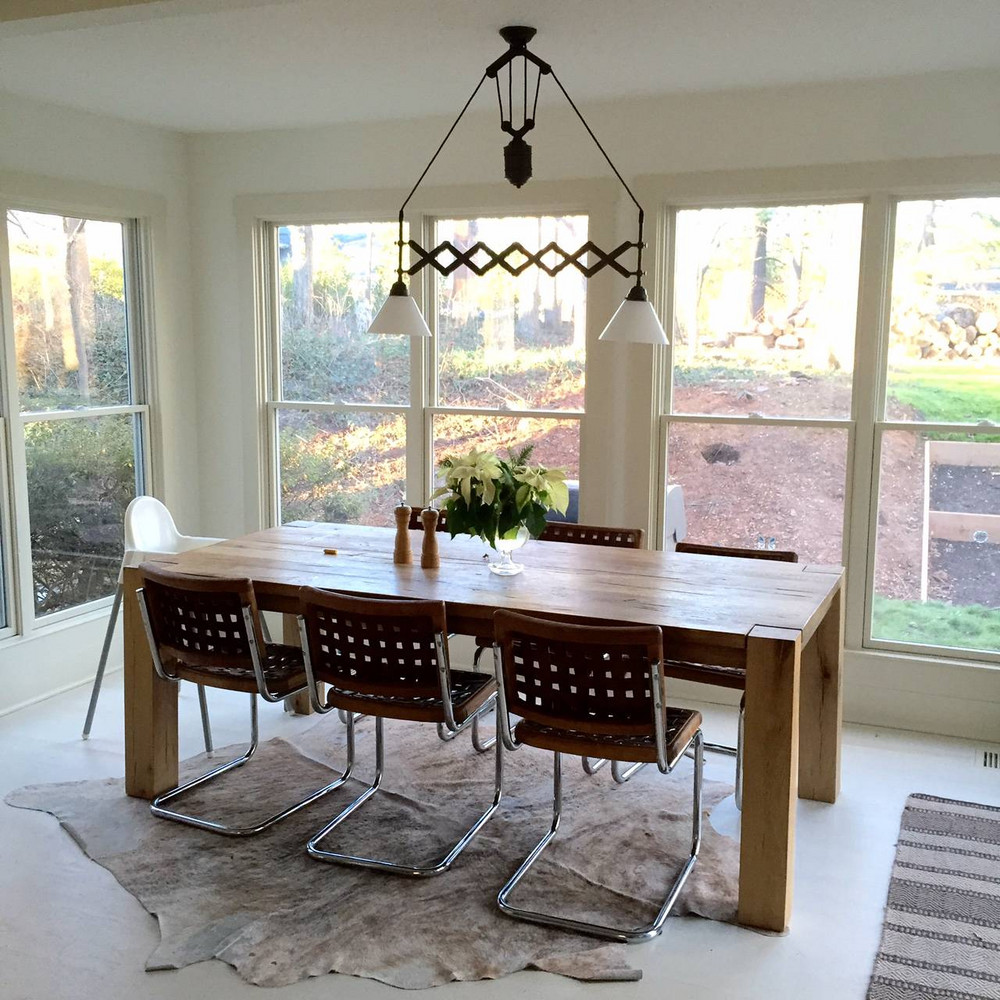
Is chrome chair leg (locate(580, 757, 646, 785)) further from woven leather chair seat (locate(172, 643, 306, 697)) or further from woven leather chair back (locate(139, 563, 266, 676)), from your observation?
woven leather chair back (locate(139, 563, 266, 676))

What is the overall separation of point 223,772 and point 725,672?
5.86 feet

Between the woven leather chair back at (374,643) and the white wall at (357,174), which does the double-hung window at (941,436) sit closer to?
the white wall at (357,174)

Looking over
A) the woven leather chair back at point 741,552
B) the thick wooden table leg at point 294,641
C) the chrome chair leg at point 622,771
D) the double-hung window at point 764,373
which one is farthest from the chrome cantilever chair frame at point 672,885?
the double-hung window at point 764,373

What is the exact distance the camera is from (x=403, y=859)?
3139mm

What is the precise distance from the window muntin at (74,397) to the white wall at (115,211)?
122mm

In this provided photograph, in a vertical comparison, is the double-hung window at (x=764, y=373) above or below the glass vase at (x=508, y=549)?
above

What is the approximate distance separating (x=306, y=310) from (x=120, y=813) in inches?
105

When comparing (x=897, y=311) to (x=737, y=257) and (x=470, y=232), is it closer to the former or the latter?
(x=737, y=257)

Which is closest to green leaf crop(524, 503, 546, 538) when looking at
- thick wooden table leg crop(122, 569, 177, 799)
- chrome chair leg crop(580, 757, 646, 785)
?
chrome chair leg crop(580, 757, 646, 785)

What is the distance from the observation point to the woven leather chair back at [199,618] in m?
3.10

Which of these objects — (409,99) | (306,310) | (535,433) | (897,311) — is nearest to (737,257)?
(897,311)

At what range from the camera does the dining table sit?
2738 millimetres

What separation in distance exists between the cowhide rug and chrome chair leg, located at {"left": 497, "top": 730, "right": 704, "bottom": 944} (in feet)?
0.08

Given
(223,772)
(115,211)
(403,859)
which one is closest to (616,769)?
(403,859)
